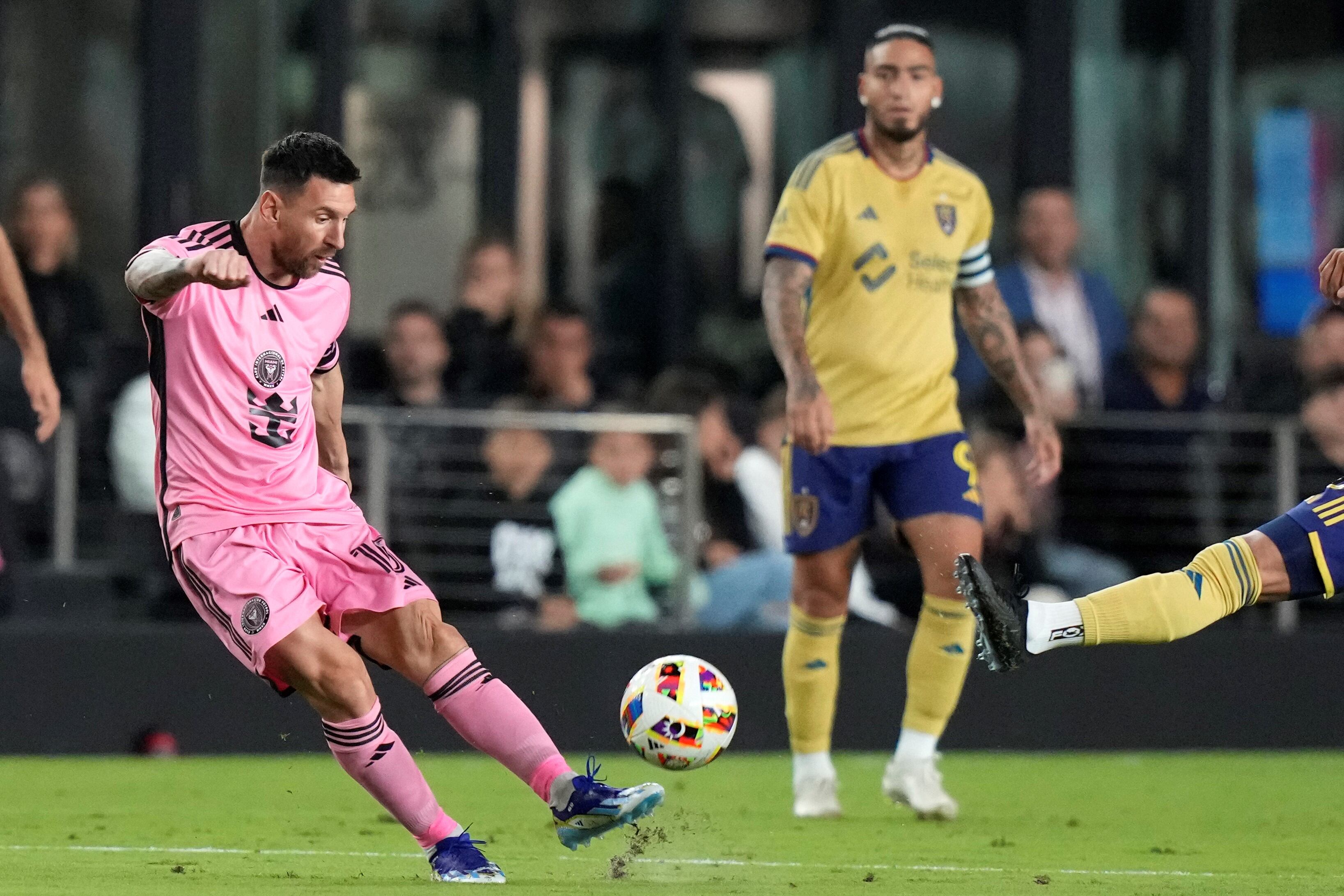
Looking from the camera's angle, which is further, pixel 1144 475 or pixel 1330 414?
pixel 1144 475

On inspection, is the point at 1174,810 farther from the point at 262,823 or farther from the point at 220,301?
the point at 220,301

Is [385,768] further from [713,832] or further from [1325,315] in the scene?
[1325,315]

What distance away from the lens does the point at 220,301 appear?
6312 millimetres

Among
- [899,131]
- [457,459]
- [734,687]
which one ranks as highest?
[899,131]

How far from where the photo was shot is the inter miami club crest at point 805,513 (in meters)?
8.45

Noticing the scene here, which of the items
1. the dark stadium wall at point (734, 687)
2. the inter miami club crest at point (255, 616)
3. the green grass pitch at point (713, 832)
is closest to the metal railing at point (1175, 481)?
the dark stadium wall at point (734, 687)

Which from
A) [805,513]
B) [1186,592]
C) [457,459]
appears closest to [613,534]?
[457,459]

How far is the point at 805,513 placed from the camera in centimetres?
846

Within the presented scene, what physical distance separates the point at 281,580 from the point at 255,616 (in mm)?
124

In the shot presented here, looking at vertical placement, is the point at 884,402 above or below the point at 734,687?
above

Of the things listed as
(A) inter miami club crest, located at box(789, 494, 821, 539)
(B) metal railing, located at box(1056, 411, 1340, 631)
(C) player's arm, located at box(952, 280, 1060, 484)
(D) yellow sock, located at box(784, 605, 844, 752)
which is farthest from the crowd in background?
(A) inter miami club crest, located at box(789, 494, 821, 539)

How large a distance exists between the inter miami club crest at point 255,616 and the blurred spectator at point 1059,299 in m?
6.75

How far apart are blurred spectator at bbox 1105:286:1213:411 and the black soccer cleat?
6.15 m

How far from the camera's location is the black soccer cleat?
20.7 ft
